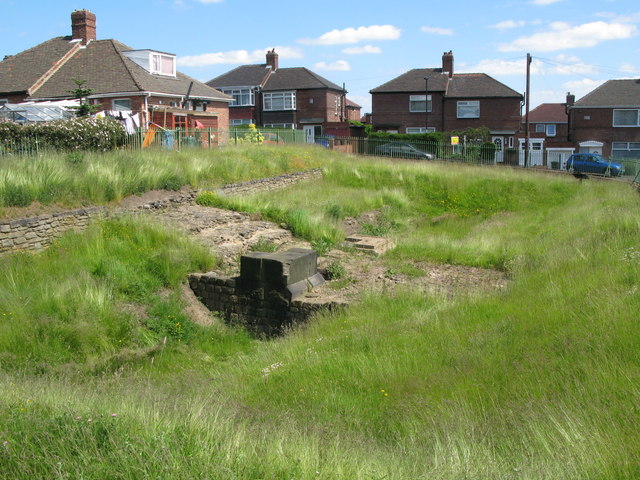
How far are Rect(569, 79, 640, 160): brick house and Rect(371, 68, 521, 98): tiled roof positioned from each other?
23.1 feet

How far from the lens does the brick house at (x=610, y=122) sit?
169ft

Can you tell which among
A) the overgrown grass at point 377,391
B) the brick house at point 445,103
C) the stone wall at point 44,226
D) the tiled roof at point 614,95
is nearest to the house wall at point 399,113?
the brick house at point 445,103

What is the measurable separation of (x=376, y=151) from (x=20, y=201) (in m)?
29.0

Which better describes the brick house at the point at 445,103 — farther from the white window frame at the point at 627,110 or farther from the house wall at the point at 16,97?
the house wall at the point at 16,97

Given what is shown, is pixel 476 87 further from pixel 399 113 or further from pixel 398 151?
pixel 398 151

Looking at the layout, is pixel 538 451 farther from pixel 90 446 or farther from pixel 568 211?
pixel 568 211

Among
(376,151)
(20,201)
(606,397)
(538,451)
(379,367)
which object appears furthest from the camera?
(376,151)

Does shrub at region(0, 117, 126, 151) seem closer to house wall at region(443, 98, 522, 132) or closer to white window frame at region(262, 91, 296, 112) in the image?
house wall at region(443, 98, 522, 132)

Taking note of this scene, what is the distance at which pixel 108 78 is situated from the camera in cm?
3459

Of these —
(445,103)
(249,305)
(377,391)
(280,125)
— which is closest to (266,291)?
(249,305)

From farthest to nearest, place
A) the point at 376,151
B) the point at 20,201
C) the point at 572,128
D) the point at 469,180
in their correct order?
1. the point at 572,128
2. the point at 376,151
3. the point at 469,180
4. the point at 20,201

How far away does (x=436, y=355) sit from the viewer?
7293mm

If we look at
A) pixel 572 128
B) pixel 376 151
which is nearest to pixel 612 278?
pixel 376 151

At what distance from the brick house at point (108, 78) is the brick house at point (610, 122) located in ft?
103
